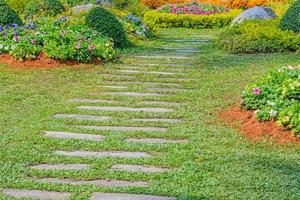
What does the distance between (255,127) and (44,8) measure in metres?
10.1

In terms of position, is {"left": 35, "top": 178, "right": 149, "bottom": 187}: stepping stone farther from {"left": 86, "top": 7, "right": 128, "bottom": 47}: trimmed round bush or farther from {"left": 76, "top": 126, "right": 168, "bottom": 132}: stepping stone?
{"left": 86, "top": 7, "right": 128, "bottom": 47}: trimmed round bush

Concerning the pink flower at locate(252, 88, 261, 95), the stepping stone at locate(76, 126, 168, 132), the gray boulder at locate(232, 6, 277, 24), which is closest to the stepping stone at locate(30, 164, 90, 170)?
the stepping stone at locate(76, 126, 168, 132)

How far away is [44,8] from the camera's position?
602 inches

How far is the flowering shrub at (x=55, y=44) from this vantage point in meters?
9.80

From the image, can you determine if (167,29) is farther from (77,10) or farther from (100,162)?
(100,162)

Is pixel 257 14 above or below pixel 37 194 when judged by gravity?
below

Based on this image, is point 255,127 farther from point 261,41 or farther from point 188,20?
point 188,20

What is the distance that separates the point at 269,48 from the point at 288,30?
97cm

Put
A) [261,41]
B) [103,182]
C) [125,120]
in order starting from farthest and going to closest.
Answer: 1. [261,41]
2. [125,120]
3. [103,182]

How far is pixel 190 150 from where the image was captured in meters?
5.51

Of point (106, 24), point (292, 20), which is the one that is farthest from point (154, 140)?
A: point (292, 20)

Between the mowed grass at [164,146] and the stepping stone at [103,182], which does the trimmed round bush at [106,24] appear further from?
the stepping stone at [103,182]

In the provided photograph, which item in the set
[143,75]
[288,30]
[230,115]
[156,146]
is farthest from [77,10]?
[156,146]

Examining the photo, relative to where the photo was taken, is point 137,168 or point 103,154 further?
point 103,154
